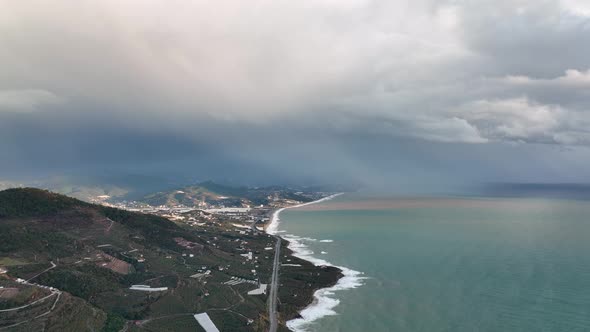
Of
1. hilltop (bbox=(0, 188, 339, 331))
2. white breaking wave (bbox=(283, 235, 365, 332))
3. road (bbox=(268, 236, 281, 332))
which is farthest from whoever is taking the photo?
white breaking wave (bbox=(283, 235, 365, 332))

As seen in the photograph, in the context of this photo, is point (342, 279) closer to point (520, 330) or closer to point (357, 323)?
point (357, 323)

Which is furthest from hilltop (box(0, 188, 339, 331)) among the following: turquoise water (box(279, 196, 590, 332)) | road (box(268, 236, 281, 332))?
turquoise water (box(279, 196, 590, 332))

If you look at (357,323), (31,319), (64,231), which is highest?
(64,231)

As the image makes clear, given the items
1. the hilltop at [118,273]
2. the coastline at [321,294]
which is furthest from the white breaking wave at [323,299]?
the hilltop at [118,273]

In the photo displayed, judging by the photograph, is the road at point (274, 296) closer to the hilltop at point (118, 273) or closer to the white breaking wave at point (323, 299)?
the hilltop at point (118, 273)

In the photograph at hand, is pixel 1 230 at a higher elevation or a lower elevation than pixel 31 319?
higher

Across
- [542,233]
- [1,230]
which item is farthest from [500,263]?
[1,230]

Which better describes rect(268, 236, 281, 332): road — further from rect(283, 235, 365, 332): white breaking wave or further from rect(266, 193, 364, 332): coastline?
rect(283, 235, 365, 332): white breaking wave

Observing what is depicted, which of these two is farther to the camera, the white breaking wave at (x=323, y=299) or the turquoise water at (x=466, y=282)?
the white breaking wave at (x=323, y=299)
